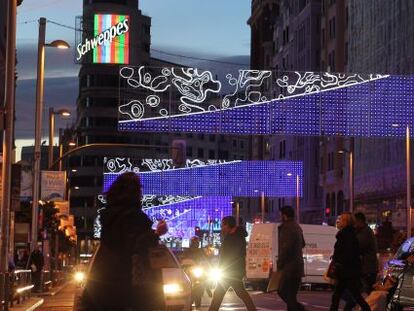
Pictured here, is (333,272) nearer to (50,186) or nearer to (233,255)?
(233,255)

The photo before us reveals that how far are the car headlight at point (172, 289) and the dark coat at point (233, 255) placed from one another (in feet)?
6.22

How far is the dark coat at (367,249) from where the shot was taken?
18672mm

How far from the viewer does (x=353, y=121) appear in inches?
2146

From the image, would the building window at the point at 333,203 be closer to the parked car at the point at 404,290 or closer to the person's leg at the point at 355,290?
the parked car at the point at 404,290

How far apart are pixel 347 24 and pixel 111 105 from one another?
76252 mm

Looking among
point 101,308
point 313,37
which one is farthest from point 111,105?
point 101,308

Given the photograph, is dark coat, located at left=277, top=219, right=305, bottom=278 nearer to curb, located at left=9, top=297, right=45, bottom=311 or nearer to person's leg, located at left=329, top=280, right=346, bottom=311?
person's leg, located at left=329, top=280, right=346, bottom=311

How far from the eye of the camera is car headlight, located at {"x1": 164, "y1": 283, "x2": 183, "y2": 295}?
16.2 metres

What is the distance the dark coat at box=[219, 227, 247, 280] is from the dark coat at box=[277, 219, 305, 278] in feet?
5.10

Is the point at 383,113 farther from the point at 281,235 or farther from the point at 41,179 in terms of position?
the point at 281,235

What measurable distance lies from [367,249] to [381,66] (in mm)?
58804

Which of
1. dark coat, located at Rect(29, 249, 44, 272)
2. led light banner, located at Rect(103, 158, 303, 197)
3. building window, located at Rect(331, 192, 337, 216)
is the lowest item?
dark coat, located at Rect(29, 249, 44, 272)

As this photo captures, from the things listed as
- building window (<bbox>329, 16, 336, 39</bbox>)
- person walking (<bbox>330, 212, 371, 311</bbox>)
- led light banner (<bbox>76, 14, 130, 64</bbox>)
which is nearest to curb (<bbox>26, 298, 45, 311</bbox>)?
person walking (<bbox>330, 212, 371, 311</bbox>)

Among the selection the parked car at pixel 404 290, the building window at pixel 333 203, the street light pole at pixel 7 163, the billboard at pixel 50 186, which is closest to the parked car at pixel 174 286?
A: the parked car at pixel 404 290
